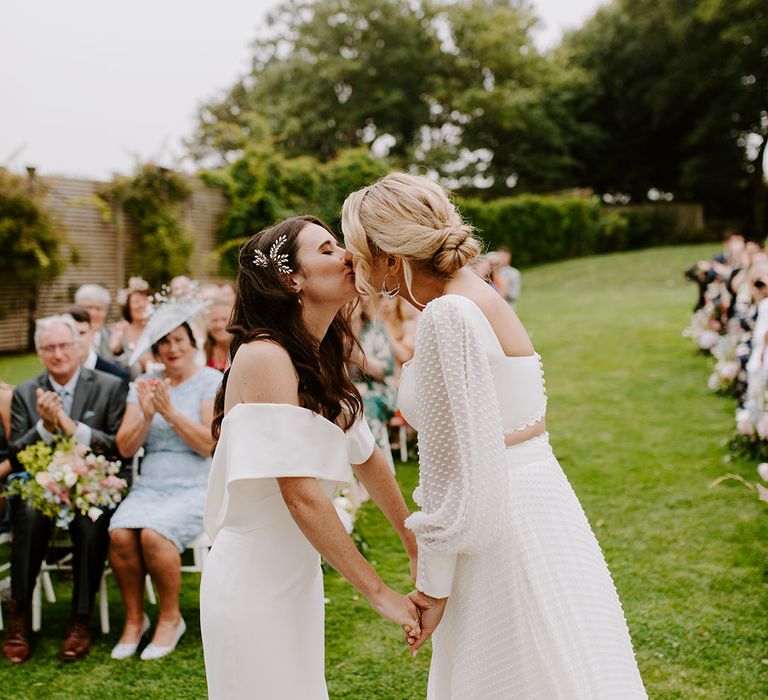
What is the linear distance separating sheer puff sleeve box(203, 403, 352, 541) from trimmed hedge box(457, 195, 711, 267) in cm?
2124

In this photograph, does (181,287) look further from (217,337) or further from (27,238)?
(27,238)

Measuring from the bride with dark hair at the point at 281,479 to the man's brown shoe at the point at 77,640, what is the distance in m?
2.29

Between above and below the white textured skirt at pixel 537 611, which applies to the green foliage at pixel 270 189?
above

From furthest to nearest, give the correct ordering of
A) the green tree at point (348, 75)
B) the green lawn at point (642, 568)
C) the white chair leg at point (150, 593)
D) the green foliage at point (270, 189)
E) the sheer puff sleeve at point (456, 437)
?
1. the green tree at point (348, 75)
2. the green foliage at point (270, 189)
3. the white chair leg at point (150, 593)
4. the green lawn at point (642, 568)
5. the sheer puff sleeve at point (456, 437)

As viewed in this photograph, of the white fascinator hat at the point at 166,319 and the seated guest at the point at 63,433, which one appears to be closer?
the seated guest at the point at 63,433

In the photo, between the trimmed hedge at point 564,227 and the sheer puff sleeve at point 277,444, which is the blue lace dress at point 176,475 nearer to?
the sheer puff sleeve at point 277,444

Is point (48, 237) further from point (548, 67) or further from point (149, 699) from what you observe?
point (548, 67)

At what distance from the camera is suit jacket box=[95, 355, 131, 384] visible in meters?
5.91

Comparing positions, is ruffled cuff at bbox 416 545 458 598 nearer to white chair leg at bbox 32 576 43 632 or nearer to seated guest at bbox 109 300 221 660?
seated guest at bbox 109 300 221 660

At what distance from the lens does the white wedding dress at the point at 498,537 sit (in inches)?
72.3

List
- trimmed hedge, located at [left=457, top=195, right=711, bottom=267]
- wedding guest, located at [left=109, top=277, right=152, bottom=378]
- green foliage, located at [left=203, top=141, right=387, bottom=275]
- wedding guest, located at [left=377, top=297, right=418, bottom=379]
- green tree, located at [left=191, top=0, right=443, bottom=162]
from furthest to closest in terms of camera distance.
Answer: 1. green tree, located at [left=191, top=0, right=443, bottom=162]
2. trimmed hedge, located at [left=457, top=195, right=711, bottom=267]
3. green foliage, located at [left=203, top=141, right=387, bottom=275]
4. wedding guest, located at [left=377, top=297, right=418, bottom=379]
5. wedding guest, located at [left=109, top=277, right=152, bottom=378]

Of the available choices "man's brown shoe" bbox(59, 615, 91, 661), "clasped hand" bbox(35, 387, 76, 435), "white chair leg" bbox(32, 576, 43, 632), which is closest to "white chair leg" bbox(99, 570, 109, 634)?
"man's brown shoe" bbox(59, 615, 91, 661)

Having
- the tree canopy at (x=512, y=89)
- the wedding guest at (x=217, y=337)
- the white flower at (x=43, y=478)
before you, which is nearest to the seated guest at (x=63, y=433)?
the white flower at (x=43, y=478)

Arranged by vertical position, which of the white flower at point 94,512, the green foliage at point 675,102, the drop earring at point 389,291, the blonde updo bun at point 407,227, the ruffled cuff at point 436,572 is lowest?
the white flower at point 94,512
